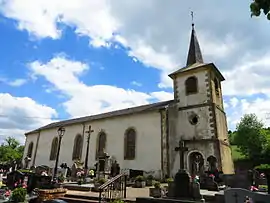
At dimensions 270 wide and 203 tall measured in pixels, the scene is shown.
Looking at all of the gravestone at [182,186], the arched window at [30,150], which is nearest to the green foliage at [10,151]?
the arched window at [30,150]

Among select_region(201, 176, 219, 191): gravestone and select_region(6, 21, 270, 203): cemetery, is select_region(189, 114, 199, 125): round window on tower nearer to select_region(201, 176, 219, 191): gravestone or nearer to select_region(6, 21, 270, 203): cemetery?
select_region(6, 21, 270, 203): cemetery

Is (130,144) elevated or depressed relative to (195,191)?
elevated

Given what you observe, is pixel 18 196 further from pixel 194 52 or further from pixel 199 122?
pixel 194 52

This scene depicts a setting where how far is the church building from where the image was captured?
19.1 m

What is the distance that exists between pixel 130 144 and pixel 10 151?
64591mm

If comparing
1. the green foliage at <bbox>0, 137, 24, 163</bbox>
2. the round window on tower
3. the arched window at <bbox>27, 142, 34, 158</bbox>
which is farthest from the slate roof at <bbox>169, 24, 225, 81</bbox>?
the green foliage at <bbox>0, 137, 24, 163</bbox>

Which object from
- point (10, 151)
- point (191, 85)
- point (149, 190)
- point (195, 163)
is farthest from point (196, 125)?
point (10, 151)

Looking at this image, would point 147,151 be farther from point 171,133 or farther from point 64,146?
point 64,146

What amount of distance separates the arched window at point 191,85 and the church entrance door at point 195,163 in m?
5.91

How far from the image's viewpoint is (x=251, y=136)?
48.8 meters

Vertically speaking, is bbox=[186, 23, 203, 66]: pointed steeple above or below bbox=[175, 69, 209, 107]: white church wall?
above

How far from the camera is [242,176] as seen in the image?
1305cm

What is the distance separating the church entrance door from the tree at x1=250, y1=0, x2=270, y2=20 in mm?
16116

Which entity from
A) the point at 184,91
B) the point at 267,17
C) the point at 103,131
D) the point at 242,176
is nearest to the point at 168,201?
the point at 267,17
